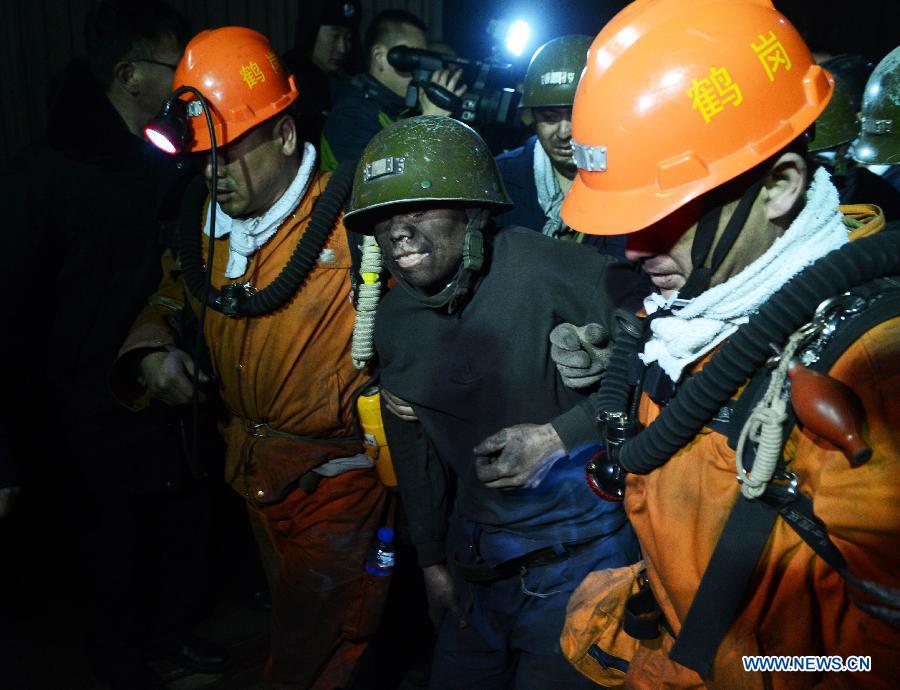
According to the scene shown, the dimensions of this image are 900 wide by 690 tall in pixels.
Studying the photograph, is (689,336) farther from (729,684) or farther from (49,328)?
(49,328)

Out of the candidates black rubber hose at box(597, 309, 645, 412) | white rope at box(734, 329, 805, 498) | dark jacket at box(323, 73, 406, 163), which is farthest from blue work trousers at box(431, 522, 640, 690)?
dark jacket at box(323, 73, 406, 163)

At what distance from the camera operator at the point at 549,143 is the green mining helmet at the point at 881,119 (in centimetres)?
145

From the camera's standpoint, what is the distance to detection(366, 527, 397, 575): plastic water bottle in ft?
10.5

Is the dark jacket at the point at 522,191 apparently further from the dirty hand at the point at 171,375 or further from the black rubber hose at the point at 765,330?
the black rubber hose at the point at 765,330

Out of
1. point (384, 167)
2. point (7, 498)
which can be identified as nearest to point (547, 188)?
point (384, 167)

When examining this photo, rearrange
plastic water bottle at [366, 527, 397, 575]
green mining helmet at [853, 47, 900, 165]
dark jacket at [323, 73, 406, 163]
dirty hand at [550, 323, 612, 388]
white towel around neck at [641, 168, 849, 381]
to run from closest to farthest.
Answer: white towel around neck at [641, 168, 849, 381] < dirty hand at [550, 323, 612, 388] < plastic water bottle at [366, 527, 397, 575] < green mining helmet at [853, 47, 900, 165] < dark jacket at [323, 73, 406, 163]

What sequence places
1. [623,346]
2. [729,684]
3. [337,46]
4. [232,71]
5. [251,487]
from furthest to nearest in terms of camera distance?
[337,46] → [251,487] → [232,71] → [623,346] → [729,684]

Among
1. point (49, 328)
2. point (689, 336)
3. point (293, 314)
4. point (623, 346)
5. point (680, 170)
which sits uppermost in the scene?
point (680, 170)

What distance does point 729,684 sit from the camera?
150 centimetres

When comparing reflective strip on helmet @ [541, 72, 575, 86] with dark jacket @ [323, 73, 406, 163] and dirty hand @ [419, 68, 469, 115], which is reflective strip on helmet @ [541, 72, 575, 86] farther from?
dark jacket @ [323, 73, 406, 163]

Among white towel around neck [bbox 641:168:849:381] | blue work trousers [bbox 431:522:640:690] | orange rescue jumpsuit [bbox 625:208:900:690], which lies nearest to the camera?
orange rescue jumpsuit [bbox 625:208:900:690]

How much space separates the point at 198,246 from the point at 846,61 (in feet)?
13.7

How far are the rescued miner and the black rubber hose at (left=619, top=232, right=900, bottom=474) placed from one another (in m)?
0.71

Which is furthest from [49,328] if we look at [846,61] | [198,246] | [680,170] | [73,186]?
[846,61]
